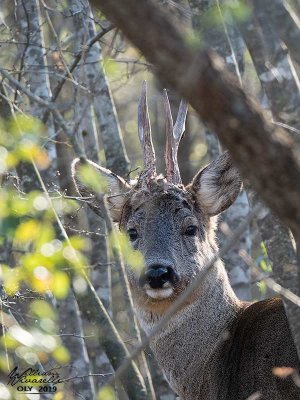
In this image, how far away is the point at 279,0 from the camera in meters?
4.86

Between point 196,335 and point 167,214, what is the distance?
1.09 meters

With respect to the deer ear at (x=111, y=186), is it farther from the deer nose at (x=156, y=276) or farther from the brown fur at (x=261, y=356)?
the brown fur at (x=261, y=356)

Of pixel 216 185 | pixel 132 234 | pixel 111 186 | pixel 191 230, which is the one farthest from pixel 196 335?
pixel 111 186

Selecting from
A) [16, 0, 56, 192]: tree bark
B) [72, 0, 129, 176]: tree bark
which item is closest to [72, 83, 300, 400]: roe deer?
[72, 0, 129, 176]: tree bark

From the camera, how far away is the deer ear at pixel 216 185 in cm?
765

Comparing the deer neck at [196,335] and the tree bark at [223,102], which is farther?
the deer neck at [196,335]

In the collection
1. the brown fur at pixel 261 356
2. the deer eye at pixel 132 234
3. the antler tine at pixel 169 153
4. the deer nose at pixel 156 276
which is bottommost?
the brown fur at pixel 261 356

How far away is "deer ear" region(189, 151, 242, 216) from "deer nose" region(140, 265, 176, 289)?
3.72 feet

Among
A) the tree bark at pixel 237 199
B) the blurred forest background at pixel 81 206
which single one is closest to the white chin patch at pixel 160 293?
the blurred forest background at pixel 81 206

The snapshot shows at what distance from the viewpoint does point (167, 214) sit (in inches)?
291

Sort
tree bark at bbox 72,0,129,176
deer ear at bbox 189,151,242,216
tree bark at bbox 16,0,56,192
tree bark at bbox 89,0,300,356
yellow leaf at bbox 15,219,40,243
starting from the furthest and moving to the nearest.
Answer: tree bark at bbox 16,0,56,192 < tree bark at bbox 72,0,129,176 < deer ear at bbox 189,151,242,216 < yellow leaf at bbox 15,219,40,243 < tree bark at bbox 89,0,300,356

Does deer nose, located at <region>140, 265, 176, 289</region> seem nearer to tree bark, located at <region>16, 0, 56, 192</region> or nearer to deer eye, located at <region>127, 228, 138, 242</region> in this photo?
deer eye, located at <region>127, 228, 138, 242</region>

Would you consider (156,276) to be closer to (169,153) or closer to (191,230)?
(191,230)

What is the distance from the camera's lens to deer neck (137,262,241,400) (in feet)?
22.2
